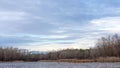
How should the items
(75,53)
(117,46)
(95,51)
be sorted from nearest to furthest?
(117,46) → (95,51) → (75,53)

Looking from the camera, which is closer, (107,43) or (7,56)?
(107,43)

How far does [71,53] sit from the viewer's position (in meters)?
94.2

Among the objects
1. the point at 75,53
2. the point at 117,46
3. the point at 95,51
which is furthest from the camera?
the point at 75,53

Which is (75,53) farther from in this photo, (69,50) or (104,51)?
(104,51)

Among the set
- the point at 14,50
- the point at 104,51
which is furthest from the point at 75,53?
the point at 14,50

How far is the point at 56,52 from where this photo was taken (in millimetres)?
102250

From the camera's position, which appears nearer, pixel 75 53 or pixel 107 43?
pixel 107 43

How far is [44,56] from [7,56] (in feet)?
46.0

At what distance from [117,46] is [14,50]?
38.5 meters

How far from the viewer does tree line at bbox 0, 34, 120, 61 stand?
81.8 metres

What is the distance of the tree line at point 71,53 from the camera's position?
8179 centimetres

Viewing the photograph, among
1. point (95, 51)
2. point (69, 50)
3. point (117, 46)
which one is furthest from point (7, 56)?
point (117, 46)

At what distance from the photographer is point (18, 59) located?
95.8 m

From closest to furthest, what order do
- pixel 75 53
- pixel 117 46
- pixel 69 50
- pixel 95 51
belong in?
pixel 117 46, pixel 95 51, pixel 75 53, pixel 69 50
